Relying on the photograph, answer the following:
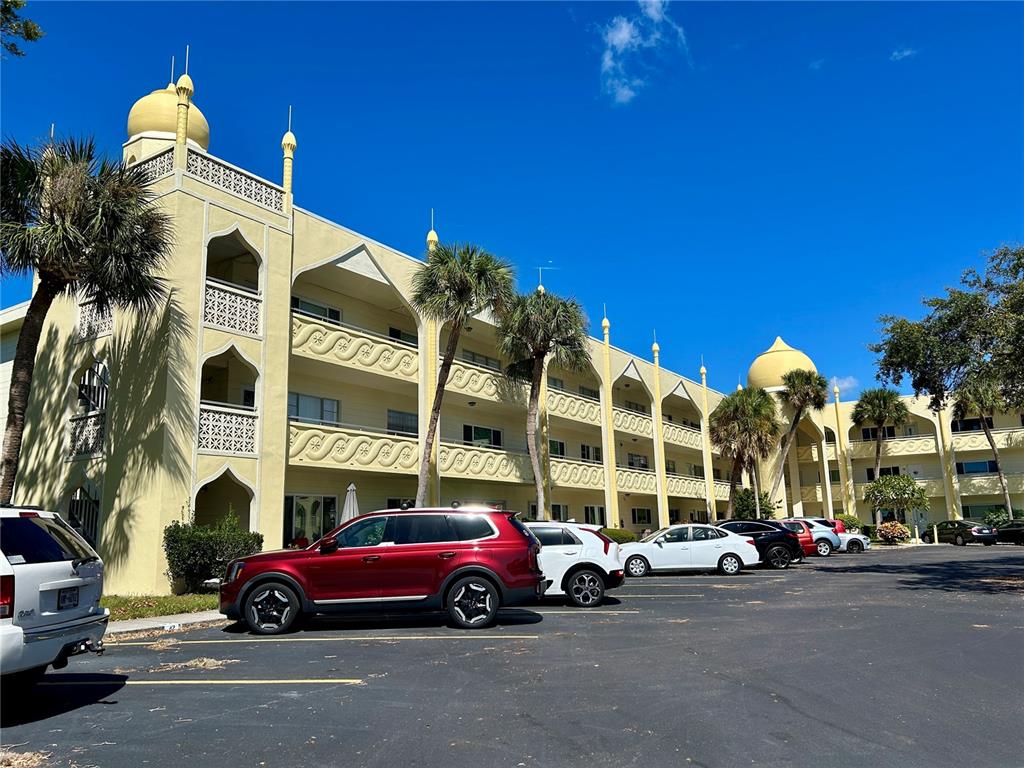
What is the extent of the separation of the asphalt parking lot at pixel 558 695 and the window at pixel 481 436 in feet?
57.7

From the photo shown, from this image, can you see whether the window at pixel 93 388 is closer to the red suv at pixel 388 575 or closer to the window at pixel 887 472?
the red suv at pixel 388 575

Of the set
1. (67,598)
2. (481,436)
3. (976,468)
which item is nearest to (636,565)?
(481,436)

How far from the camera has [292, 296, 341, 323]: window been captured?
2341 cm

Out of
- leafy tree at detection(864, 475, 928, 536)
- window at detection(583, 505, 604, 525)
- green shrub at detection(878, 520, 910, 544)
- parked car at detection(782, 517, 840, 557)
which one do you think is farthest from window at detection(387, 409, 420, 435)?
leafy tree at detection(864, 475, 928, 536)

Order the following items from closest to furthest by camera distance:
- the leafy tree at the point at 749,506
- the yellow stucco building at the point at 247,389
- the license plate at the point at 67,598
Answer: the license plate at the point at 67,598
the yellow stucco building at the point at 247,389
the leafy tree at the point at 749,506

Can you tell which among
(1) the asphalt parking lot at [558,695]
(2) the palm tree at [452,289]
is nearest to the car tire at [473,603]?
(1) the asphalt parking lot at [558,695]

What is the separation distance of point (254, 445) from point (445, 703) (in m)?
13.9

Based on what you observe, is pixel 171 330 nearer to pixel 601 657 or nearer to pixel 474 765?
pixel 601 657

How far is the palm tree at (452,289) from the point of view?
2241cm

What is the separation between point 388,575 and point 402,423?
52.8 feet

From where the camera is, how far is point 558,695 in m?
7.16

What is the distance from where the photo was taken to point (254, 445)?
761 inches

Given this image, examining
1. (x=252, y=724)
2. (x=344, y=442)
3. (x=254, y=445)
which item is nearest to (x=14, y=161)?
(x=254, y=445)

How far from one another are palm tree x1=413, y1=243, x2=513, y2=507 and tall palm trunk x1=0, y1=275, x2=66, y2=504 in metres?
10.0
